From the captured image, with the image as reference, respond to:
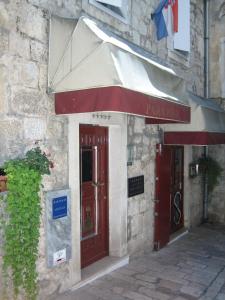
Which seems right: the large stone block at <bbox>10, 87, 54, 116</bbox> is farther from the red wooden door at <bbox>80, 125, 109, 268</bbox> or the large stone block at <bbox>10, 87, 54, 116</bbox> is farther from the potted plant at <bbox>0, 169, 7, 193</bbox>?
the red wooden door at <bbox>80, 125, 109, 268</bbox>

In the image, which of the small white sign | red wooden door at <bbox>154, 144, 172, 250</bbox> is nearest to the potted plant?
the small white sign

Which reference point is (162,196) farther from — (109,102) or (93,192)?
(109,102)

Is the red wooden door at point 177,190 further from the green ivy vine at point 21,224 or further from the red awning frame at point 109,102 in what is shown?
the green ivy vine at point 21,224

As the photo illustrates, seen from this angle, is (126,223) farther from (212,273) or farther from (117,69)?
(117,69)

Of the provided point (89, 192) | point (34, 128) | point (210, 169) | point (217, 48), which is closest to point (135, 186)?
point (89, 192)

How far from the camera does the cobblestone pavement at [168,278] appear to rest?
15.1 feet

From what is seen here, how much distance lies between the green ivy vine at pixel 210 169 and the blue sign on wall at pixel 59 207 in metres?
5.61

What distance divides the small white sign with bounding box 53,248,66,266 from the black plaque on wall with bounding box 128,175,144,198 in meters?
1.87

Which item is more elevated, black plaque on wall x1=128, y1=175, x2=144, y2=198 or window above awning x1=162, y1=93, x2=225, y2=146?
window above awning x1=162, y1=93, x2=225, y2=146

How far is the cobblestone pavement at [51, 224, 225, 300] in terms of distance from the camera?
4609 mm

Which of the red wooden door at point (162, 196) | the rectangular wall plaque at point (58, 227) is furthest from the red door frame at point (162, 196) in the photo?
the rectangular wall plaque at point (58, 227)

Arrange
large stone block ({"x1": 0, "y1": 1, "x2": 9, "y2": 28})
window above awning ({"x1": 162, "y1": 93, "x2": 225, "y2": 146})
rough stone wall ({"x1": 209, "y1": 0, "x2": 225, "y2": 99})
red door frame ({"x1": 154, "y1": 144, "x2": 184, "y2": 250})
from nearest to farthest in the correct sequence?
large stone block ({"x1": 0, "y1": 1, "x2": 9, "y2": 28}) → window above awning ({"x1": 162, "y1": 93, "x2": 225, "y2": 146}) → red door frame ({"x1": 154, "y1": 144, "x2": 184, "y2": 250}) → rough stone wall ({"x1": 209, "y1": 0, "x2": 225, "y2": 99})

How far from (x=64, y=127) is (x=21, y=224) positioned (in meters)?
1.43

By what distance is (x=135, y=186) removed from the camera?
5.98 metres
